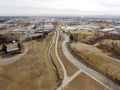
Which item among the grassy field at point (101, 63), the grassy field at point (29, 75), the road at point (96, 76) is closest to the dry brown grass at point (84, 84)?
the road at point (96, 76)

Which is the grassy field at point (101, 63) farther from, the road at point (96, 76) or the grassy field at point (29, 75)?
the grassy field at point (29, 75)

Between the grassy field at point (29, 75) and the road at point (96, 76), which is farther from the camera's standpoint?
the grassy field at point (29, 75)

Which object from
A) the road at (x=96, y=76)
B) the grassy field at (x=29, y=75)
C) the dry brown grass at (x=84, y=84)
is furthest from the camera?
the grassy field at (x=29, y=75)

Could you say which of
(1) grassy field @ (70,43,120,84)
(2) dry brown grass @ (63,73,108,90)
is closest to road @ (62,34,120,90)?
(2) dry brown grass @ (63,73,108,90)

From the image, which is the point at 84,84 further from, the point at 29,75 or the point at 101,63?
the point at 29,75

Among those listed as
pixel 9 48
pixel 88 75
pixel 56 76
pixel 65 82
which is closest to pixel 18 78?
pixel 56 76

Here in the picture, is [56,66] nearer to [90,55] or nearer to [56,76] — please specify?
[56,76]

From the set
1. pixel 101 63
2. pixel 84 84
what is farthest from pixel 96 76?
pixel 101 63
